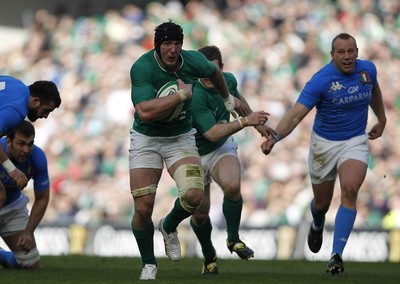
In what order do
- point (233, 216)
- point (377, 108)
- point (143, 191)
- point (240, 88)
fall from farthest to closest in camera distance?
point (240, 88) < point (377, 108) < point (233, 216) < point (143, 191)

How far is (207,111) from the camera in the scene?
1280cm

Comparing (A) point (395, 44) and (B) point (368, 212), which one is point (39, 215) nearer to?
(B) point (368, 212)

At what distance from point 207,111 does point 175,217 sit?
178 centimetres

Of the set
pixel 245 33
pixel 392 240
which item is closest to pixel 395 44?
pixel 245 33

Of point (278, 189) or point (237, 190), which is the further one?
point (278, 189)

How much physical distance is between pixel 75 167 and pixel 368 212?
24.0ft

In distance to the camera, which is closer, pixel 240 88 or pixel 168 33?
pixel 168 33

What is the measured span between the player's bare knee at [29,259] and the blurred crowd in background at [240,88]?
673 centimetres

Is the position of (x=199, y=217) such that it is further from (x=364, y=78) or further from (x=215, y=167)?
(x=364, y=78)

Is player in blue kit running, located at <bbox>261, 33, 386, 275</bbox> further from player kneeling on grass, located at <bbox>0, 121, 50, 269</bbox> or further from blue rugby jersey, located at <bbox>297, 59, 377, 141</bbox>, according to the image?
player kneeling on grass, located at <bbox>0, 121, 50, 269</bbox>

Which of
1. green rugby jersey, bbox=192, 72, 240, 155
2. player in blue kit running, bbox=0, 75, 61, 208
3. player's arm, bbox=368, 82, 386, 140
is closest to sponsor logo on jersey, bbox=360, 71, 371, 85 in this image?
player's arm, bbox=368, 82, 386, 140

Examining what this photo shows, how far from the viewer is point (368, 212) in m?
20.7

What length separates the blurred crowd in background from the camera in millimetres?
21594

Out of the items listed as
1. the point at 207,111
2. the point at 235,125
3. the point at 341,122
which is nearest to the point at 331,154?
the point at 341,122
